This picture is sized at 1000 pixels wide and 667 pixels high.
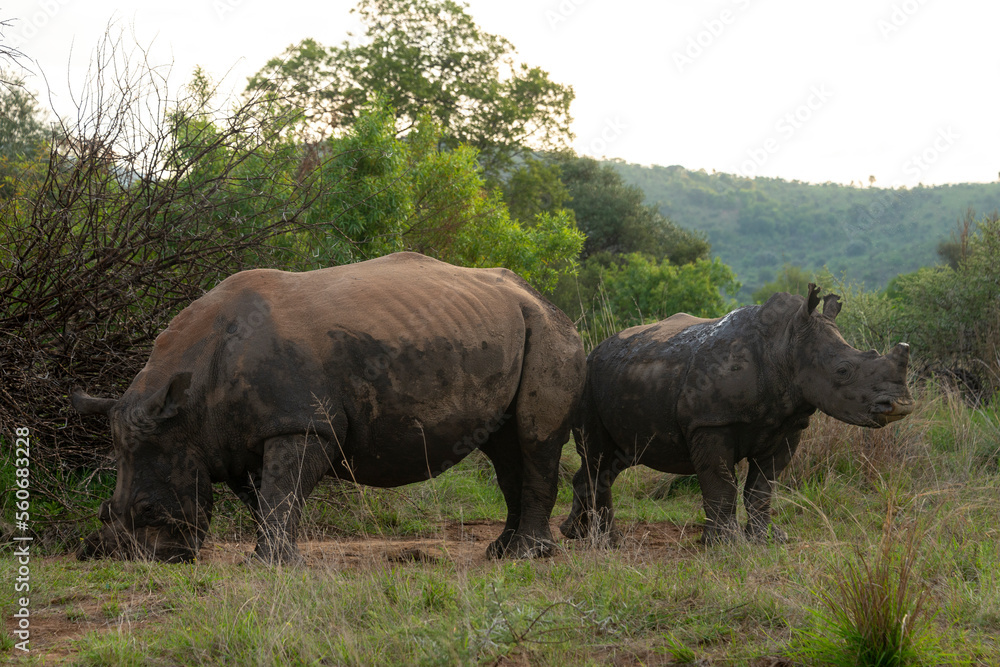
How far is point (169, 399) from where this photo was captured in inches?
202

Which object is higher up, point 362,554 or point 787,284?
point 787,284

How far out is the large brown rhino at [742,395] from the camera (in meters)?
5.92

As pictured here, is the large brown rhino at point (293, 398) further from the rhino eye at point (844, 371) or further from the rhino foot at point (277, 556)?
the rhino eye at point (844, 371)

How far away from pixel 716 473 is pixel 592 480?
1158 mm

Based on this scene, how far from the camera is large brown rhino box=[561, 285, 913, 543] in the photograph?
19.4ft

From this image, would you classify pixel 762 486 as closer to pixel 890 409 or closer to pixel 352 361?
pixel 890 409

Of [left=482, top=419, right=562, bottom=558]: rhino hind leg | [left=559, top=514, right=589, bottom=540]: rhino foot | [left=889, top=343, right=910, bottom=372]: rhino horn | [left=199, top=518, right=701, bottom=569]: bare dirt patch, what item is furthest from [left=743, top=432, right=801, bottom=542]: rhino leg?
[left=482, top=419, right=562, bottom=558]: rhino hind leg

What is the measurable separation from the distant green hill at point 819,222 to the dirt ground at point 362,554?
3890 centimetres

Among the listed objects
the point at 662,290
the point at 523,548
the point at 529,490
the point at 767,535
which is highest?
the point at 662,290

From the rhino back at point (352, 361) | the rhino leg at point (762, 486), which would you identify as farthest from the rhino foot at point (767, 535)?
the rhino back at point (352, 361)

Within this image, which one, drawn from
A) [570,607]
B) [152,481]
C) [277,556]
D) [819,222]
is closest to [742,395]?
[570,607]

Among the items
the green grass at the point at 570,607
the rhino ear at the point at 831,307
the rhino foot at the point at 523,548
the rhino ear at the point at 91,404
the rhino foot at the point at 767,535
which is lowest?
the rhino foot at the point at 523,548

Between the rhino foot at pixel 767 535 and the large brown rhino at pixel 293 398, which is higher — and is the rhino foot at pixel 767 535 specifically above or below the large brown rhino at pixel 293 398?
below

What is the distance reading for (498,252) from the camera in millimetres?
17641
